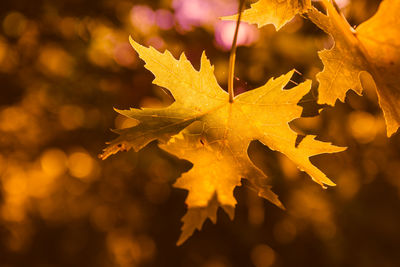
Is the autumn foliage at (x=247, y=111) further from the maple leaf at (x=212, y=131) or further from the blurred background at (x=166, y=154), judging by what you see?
the blurred background at (x=166, y=154)

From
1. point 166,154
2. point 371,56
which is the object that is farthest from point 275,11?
point 166,154

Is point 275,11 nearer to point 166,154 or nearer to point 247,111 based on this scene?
point 247,111

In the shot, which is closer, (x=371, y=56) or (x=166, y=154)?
(x=371, y=56)

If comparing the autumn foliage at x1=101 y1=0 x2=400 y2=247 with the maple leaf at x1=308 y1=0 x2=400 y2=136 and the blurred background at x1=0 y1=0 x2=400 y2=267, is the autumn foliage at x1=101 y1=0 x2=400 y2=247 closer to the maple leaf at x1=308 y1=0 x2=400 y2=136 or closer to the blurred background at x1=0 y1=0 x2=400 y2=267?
the maple leaf at x1=308 y1=0 x2=400 y2=136

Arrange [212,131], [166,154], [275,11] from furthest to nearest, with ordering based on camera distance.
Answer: [166,154]
[212,131]
[275,11]

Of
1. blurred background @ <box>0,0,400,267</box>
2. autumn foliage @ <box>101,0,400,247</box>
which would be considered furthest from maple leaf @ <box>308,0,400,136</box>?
blurred background @ <box>0,0,400,267</box>

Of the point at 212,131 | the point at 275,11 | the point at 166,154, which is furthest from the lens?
the point at 166,154
